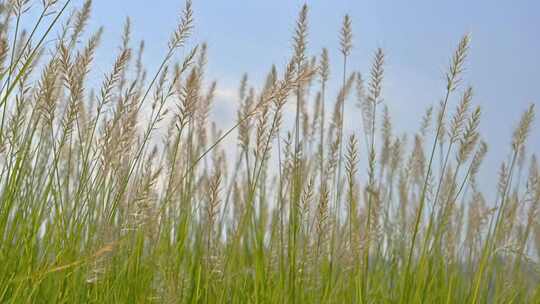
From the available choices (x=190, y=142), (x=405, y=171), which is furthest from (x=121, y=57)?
(x=405, y=171)

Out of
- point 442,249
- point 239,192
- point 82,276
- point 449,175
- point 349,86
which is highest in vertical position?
point 349,86

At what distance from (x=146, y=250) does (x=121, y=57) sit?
110 cm

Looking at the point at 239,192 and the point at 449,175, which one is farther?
the point at 449,175

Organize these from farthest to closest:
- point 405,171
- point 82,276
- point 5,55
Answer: point 405,171 < point 82,276 < point 5,55

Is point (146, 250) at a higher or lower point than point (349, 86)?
lower

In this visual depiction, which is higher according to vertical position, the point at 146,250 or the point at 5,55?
the point at 5,55

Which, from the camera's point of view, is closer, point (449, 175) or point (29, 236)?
point (29, 236)

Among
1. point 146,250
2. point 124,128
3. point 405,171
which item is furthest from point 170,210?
point 405,171

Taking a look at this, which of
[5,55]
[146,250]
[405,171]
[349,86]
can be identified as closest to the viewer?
[5,55]

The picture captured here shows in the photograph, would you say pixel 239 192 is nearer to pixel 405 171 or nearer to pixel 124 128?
pixel 405 171

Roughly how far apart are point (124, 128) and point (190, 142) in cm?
111

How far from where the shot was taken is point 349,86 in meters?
3.49

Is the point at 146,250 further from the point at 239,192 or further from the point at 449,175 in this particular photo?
the point at 449,175

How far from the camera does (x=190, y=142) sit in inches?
118
